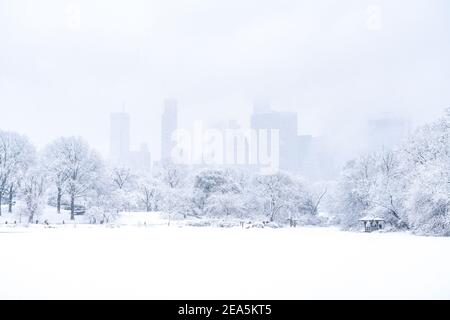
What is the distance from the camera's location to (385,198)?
40969 mm

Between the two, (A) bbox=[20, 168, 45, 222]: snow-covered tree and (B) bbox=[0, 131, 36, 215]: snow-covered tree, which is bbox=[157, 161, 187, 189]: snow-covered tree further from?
(A) bbox=[20, 168, 45, 222]: snow-covered tree

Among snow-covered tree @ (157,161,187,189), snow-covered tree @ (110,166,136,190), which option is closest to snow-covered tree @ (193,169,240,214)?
snow-covered tree @ (157,161,187,189)

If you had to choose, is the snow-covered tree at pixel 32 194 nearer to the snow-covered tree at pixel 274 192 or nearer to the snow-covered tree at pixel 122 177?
the snow-covered tree at pixel 122 177

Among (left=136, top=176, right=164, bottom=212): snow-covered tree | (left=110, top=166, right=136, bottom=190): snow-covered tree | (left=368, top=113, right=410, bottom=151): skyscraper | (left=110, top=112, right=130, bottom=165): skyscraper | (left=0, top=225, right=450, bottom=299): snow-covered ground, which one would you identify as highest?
(left=110, top=112, right=130, bottom=165): skyscraper

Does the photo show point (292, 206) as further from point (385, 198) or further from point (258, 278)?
point (258, 278)

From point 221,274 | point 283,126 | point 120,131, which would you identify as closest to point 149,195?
point 283,126

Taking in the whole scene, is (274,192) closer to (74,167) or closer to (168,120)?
(74,167)

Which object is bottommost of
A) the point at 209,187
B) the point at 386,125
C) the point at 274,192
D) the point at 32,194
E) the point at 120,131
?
the point at 32,194

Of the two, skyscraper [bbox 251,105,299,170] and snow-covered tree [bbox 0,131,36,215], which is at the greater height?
skyscraper [bbox 251,105,299,170]

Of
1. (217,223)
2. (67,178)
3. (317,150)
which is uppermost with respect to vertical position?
(317,150)

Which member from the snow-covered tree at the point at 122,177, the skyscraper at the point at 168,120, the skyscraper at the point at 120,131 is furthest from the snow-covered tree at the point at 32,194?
the skyscraper at the point at 120,131

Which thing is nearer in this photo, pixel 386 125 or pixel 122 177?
pixel 122 177
